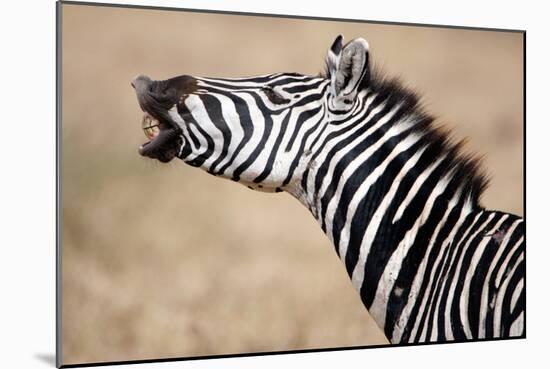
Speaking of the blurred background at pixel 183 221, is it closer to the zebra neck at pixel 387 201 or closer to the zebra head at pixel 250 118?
the zebra head at pixel 250 118

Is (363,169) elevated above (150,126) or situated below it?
below

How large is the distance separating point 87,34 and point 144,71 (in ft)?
1.12

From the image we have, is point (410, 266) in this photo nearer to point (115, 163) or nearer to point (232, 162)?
point (232, 162)

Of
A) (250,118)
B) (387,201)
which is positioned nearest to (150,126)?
(250,118)

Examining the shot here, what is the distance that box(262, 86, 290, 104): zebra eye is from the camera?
13.9 ft

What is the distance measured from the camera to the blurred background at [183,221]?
13.8ft

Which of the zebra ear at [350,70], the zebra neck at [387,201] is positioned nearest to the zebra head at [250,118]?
the zebra ear at [350,70]

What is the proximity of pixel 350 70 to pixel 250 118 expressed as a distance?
1.86 ft

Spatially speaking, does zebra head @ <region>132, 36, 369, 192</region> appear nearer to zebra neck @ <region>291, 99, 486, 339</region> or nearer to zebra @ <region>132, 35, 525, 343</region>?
zebra @ <region>132, 35, 525, 343</region>

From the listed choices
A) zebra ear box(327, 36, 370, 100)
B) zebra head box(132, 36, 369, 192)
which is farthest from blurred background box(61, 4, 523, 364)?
zebra ear box(327, 36, 370, 100)

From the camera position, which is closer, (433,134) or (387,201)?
(387,201)

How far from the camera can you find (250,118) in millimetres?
4191

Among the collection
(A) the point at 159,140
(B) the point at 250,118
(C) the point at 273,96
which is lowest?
(A) the point at 159,140

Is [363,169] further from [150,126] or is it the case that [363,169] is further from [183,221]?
[150,126]
